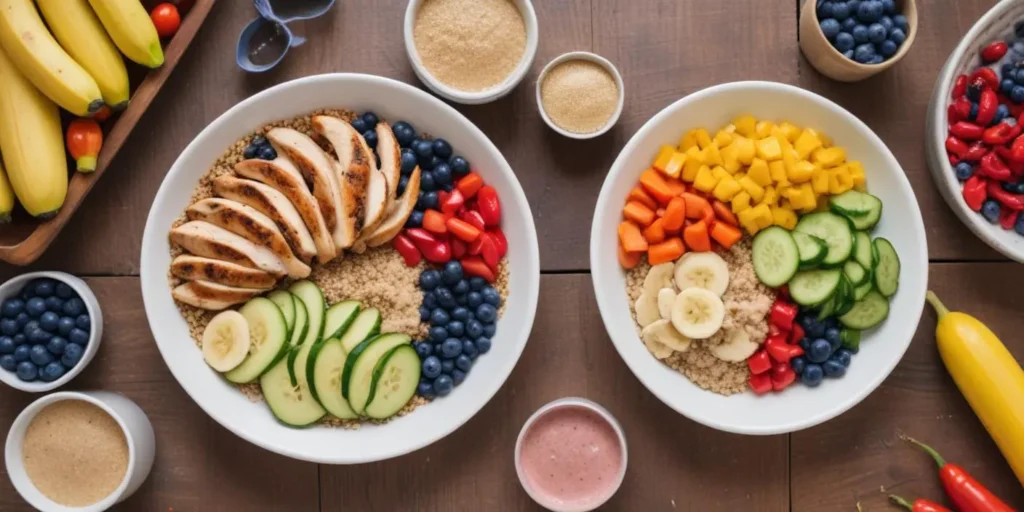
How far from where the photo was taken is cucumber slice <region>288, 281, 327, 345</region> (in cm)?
177

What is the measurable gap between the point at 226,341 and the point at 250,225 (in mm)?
276

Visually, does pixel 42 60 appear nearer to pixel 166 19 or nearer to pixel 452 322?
pixel 166 19

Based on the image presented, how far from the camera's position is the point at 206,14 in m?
1.81

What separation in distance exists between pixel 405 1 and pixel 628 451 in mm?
1212

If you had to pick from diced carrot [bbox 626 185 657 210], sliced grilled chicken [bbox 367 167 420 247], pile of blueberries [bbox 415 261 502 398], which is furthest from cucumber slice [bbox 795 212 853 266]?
sliced grilled chicken [bbox 367 167 420 247]

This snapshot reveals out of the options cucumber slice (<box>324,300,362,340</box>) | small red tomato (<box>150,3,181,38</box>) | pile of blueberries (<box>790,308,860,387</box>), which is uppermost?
small red tomato (<box>150,3,181,38</box>)

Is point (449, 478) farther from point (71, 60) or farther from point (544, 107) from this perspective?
point (71, 60)

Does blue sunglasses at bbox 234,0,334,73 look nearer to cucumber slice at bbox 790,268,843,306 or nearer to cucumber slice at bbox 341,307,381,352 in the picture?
cucumber slice at bbox 341,307,381,352

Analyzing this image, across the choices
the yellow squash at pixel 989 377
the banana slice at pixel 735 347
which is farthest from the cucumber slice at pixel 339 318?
the yellow squash at pixel 989 377

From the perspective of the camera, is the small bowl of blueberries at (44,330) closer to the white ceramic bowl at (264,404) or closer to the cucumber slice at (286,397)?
the white ceramic bowl at (264,404)

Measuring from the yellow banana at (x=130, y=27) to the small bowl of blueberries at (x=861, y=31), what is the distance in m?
1.47

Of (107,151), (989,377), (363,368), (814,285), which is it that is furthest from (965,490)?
(107,151)

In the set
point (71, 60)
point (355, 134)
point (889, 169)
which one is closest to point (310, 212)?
point (355, 134)

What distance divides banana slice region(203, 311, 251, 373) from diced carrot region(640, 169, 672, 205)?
0.94 metres
